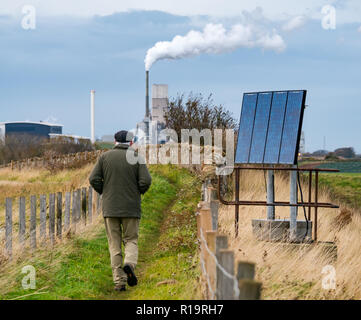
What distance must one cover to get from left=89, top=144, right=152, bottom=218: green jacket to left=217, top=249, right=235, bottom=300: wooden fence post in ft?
12.7

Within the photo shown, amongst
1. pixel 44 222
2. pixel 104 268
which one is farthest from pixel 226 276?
pixel 44 222

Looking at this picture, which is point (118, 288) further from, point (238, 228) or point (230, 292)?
point (230, 292)

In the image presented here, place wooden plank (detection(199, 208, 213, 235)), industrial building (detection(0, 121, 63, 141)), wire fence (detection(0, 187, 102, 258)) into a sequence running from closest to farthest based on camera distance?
wooden plank (detection(199, 208, 213, 235))
wire fence (detection(0, 187, 102, 258))
industrial building (detection(0, 121, 63, 141))

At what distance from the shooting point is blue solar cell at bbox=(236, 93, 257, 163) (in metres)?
11.2

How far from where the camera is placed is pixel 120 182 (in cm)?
872

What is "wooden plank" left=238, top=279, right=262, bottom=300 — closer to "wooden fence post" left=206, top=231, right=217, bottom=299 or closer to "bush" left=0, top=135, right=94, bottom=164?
"wooden fence post" left=206, top=231, right=217, bottom=299

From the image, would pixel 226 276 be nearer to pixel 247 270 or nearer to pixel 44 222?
pixel 247 270

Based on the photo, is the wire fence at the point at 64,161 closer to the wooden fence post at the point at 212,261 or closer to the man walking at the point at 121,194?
the man walking at the point at 121,194

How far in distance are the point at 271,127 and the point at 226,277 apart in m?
6.58

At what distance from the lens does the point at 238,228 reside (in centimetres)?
1169

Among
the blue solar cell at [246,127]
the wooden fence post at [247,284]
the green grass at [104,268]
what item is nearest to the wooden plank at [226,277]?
the wooden fence post at [247,284]

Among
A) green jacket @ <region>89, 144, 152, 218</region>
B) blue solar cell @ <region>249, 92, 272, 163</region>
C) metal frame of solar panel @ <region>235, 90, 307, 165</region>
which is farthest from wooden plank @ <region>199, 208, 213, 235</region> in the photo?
blue solar cell @ <region>249, 92, 272, 163</region>
